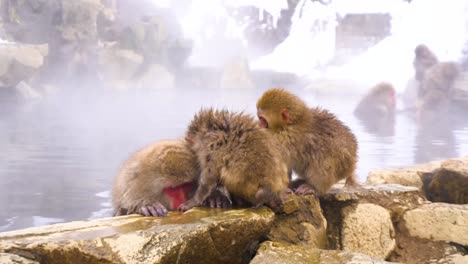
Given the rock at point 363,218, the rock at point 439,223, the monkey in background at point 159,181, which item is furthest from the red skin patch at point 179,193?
the rock at point 439,223

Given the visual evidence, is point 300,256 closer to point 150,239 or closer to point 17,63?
point 150,239

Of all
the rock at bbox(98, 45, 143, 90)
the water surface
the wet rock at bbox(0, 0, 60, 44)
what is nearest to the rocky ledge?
the water surface

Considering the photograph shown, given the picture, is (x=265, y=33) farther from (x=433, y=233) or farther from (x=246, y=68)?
(x=433, y=233)

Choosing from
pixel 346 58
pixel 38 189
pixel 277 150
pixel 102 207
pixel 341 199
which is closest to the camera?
pixel 277 150

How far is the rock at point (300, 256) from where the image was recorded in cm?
153

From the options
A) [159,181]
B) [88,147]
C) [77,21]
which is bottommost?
[88,147]

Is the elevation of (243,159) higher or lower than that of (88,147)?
higher

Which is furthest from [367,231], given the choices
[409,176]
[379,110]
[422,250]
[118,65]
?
[118,65]

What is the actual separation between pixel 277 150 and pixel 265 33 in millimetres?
15379

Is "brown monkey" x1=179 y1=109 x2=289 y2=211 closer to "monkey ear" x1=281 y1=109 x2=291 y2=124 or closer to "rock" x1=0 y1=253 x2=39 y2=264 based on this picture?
Answer: "monkey ear" x1=281 y1=109 x2=291 y2=124

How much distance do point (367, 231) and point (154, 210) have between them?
81cm

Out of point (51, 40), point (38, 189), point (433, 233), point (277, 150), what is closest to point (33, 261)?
point (277, 150)

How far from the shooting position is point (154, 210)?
1.73 meters

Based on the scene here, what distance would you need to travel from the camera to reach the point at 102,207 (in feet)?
Answer: 17.9
